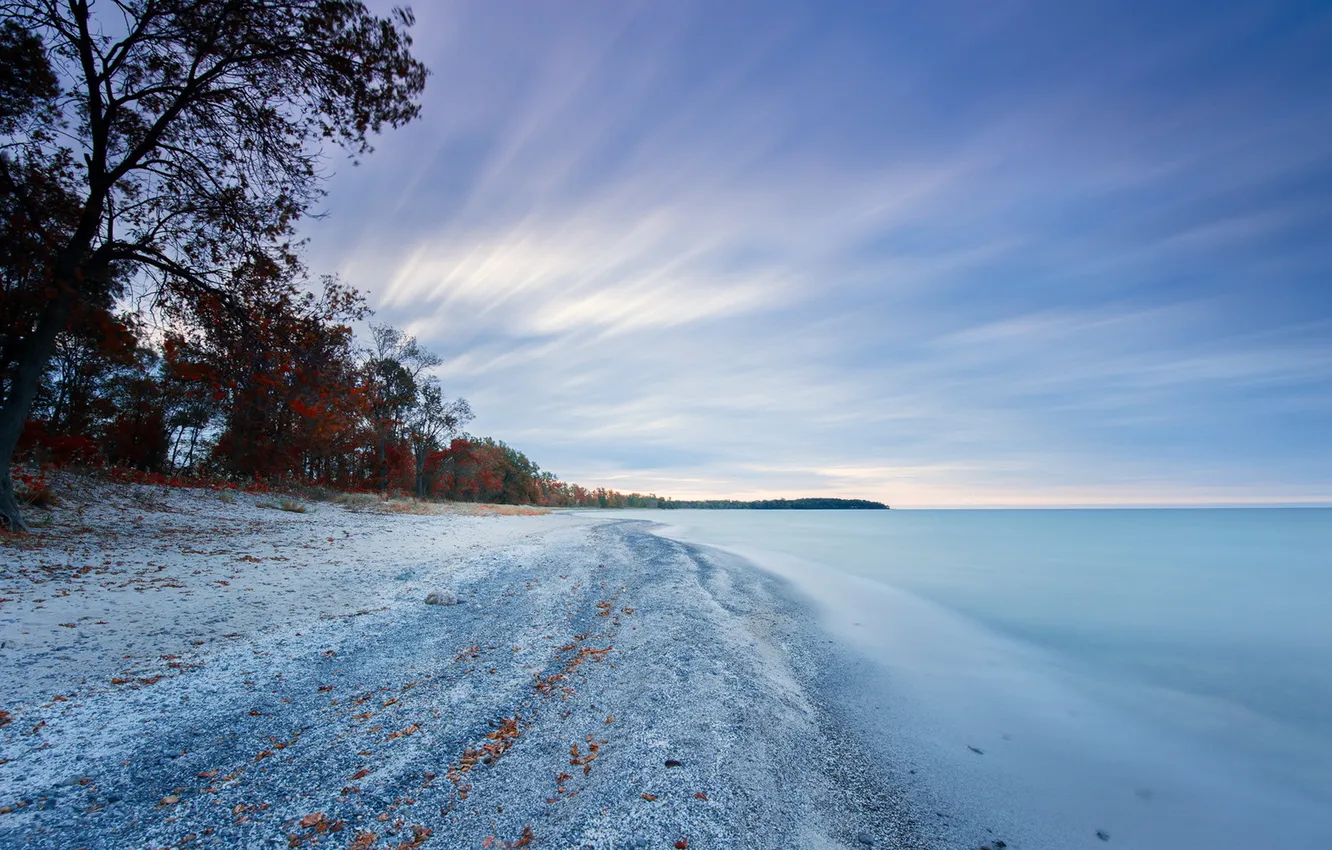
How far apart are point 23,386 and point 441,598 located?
9.40 meters

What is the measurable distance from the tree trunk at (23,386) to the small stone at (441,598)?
814cm

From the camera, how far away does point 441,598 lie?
811cm

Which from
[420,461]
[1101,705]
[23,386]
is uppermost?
[420,461]

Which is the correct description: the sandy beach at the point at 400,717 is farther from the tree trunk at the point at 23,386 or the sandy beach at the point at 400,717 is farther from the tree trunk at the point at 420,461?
the tree trunk at the point at 420,461

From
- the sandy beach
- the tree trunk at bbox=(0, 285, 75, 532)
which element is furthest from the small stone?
the tree trunk at bbox=(0, 285, 75, 532)

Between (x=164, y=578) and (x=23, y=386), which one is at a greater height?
(x=23, y=386)

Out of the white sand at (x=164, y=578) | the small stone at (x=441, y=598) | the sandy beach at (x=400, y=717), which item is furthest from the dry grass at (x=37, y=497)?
the small stone at (x=441, y=598)

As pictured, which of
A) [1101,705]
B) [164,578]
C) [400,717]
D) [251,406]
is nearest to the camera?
[400,717]

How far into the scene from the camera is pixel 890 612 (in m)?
11.8

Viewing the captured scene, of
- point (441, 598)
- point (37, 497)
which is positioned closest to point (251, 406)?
point (37, 497)

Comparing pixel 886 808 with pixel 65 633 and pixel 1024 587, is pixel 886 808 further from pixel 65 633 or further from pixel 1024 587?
pixel 1024 587

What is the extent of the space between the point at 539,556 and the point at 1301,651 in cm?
1579

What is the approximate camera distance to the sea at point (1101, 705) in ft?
15.2

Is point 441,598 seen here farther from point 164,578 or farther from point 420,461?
point 420,461
